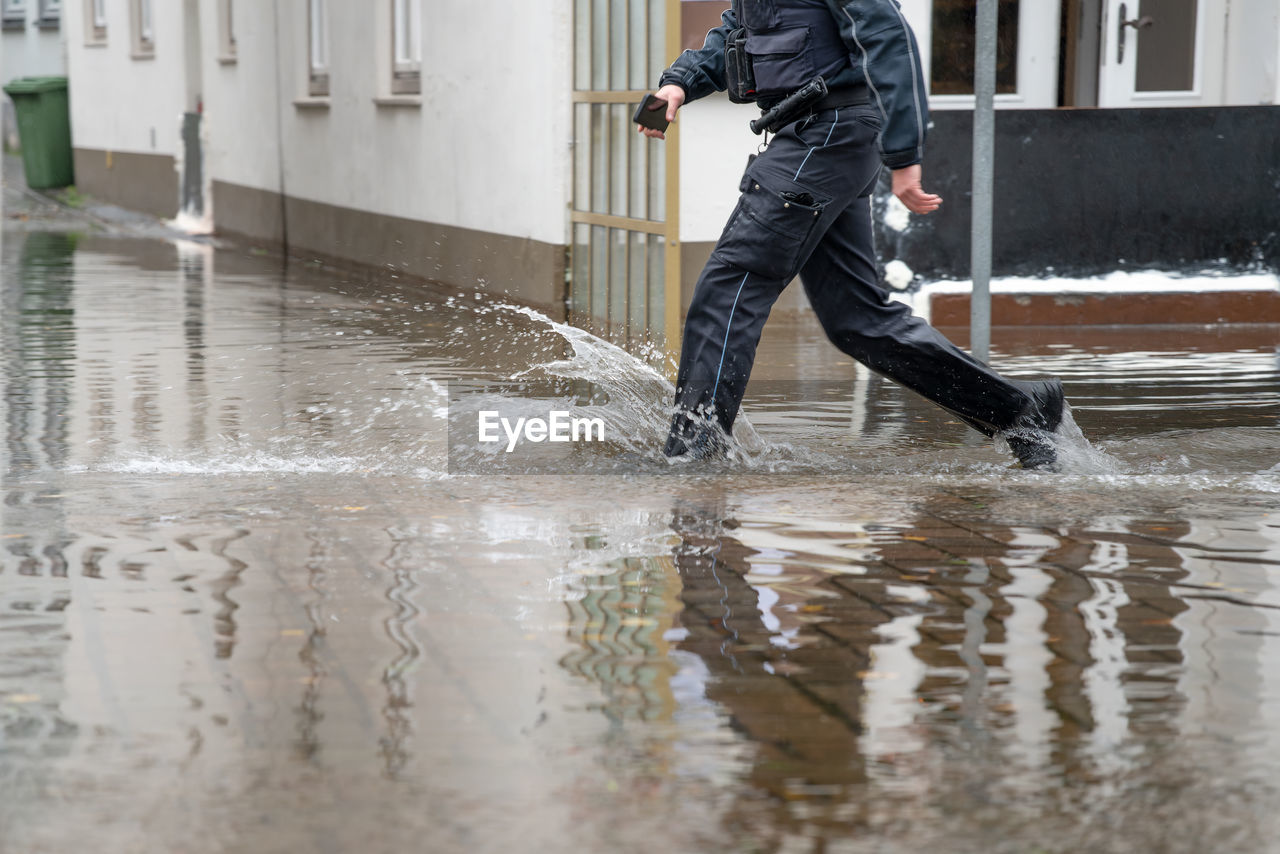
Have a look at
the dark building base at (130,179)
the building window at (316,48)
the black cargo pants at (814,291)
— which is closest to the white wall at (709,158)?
the black cargo pants at (814,291)

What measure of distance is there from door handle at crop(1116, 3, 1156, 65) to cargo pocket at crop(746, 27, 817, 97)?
5.39 metres

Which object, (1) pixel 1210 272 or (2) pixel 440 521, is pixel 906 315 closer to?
(2) pixel 440 521

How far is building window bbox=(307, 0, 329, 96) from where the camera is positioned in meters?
15.6

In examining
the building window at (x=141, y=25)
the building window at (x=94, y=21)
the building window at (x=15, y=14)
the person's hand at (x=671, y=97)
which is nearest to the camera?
the person's hand at (x=671, y=97)

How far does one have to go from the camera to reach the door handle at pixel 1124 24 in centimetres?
1032

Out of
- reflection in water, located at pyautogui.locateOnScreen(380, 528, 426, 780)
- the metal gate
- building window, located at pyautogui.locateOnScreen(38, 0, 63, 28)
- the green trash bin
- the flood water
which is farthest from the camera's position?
building window, located at pyautogui.locateOnScreen(38, 0, 63, 28)

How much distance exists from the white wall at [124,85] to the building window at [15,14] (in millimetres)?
6937

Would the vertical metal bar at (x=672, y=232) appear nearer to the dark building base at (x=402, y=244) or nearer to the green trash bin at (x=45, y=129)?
the dark building base at (x=402, y=244)

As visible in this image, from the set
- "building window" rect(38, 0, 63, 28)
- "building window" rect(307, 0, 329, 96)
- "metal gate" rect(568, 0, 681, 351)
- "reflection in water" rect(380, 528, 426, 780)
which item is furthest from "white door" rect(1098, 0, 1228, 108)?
"building window" rect(38, 0, 63, 28)

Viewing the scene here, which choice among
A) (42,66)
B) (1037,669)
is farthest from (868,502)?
(42,66)

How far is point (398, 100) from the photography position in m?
13.5

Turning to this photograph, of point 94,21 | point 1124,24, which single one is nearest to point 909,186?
point 1124,24

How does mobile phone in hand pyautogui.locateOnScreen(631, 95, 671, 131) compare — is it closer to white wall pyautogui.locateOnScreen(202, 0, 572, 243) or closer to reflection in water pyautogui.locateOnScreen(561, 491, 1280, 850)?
reflection in water pyautogui.locateOnScreen(561, 491, 1280, 850)

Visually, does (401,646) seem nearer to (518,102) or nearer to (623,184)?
(623,184)
